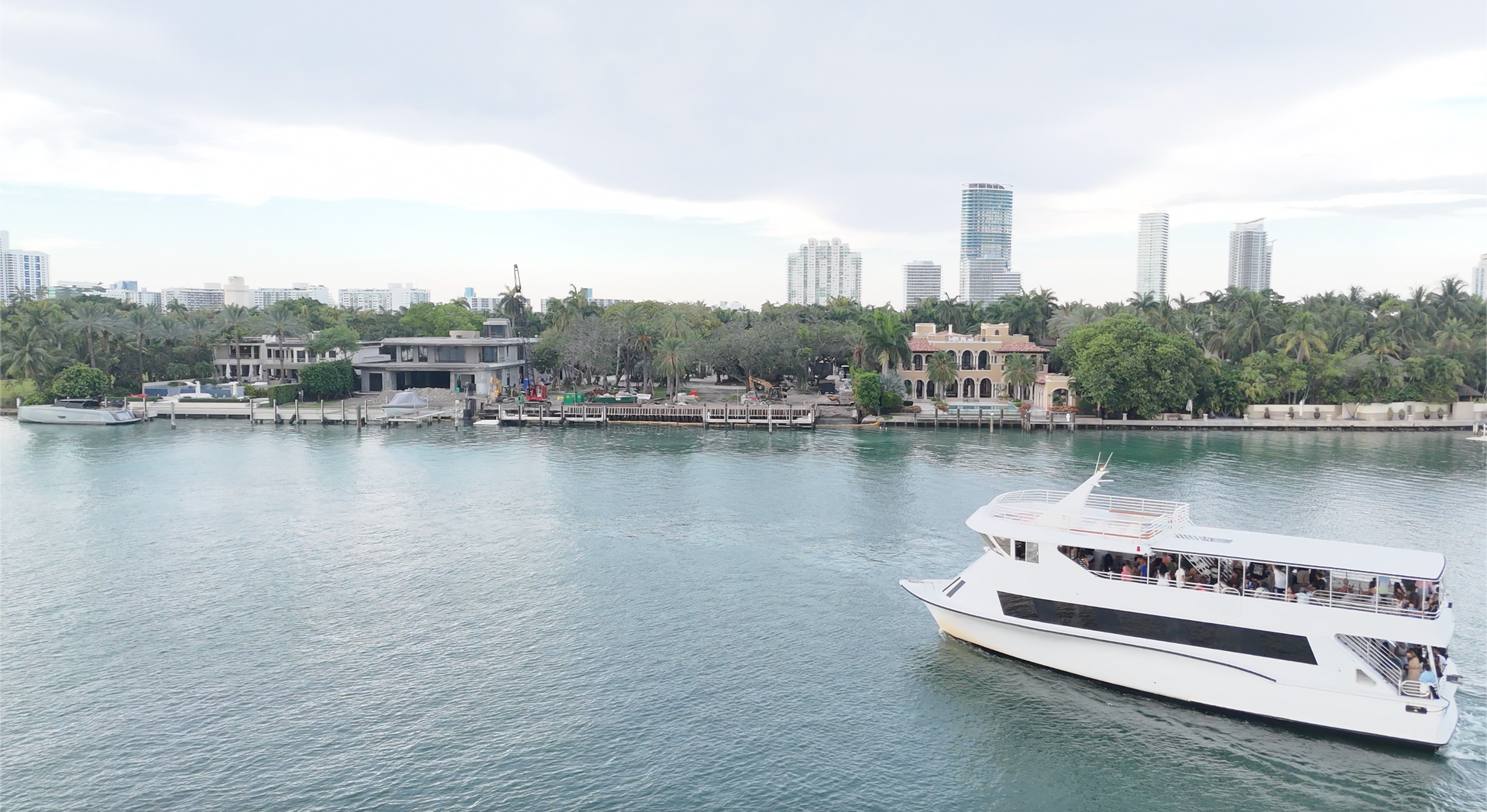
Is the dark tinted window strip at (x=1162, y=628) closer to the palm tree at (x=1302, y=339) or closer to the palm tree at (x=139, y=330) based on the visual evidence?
the palm tree at (x=1302, y=339)

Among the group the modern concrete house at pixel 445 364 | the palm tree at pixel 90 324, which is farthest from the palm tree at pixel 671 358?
the palm tree at pixel 90 324

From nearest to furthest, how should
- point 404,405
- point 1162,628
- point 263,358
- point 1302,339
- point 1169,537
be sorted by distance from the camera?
point 1162,628, point 1169,537, point 1302,339, point 404,405, point 263,358

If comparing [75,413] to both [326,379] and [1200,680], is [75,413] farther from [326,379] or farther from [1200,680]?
[1200,680]

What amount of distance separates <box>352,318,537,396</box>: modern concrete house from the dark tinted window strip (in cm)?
7157

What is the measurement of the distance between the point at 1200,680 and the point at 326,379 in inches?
3243

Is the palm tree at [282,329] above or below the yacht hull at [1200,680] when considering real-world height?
above

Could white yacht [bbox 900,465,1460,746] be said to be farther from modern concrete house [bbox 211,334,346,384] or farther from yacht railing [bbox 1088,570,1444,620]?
modern concrete house [bbox 211,334,346,384]

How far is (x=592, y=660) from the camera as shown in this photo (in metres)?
27.1

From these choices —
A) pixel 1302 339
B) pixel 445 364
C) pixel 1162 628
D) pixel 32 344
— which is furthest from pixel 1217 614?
pixel 32 344

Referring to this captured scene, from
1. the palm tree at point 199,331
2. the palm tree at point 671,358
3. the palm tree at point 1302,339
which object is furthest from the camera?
the palm tree at point 199,331

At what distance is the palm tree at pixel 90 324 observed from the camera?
3455 inches

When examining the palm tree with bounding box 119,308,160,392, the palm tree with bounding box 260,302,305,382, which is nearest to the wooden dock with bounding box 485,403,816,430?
the palm tree with bounding box 260,302,305,382

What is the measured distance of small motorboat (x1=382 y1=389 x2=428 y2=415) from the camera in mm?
80125

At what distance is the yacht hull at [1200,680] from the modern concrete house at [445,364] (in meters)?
70.7
